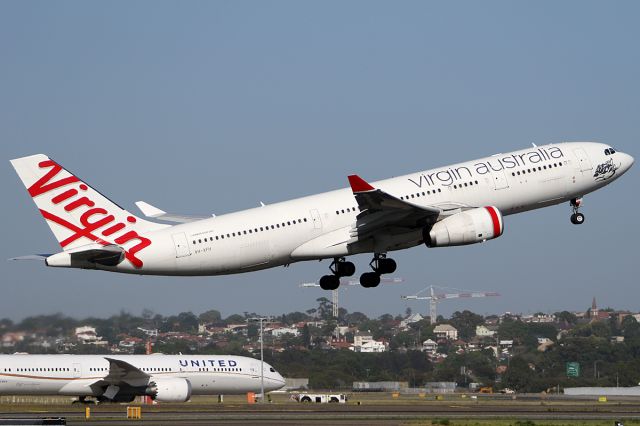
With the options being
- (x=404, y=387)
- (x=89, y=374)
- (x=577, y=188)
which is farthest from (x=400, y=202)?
(x=404, y=387)

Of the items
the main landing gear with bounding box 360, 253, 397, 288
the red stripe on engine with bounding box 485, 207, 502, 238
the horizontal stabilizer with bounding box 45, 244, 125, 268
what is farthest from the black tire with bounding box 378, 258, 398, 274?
the horizontal stabilizer with bounding box 45, 244, 125, 268

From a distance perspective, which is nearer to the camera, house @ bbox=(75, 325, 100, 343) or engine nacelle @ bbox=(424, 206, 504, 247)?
engine nacelle @ bbox=(424, 206, 504, 247)

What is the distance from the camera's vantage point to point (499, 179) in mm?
70938

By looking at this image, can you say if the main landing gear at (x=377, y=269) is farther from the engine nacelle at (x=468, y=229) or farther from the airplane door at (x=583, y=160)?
the airplane door at (x=583, y=160)

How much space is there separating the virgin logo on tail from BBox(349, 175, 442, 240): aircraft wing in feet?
39.5

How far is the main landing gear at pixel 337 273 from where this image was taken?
235 ft

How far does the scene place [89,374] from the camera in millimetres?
92062

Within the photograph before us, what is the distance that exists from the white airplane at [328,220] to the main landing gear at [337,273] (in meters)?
0.08

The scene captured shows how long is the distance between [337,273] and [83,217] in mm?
15726

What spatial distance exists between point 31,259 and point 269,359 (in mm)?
89162

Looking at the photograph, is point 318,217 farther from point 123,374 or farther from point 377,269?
point 123,374

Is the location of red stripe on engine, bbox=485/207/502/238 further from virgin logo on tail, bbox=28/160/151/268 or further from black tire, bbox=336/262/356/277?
virgin logo on tail, bbox=28/160/151/268

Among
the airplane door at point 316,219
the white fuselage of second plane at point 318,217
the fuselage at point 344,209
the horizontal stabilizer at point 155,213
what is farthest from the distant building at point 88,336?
the airplane door at point 316,219

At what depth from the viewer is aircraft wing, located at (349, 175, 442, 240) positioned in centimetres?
6575
